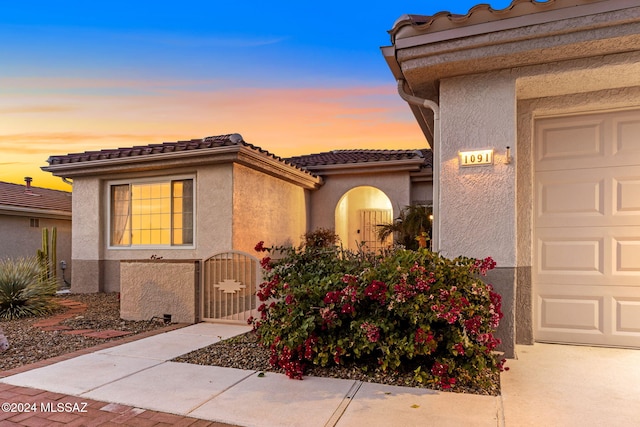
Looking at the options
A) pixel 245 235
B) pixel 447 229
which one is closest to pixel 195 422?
pixel 447 229

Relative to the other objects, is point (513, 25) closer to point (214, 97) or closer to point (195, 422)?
point (195, 422)

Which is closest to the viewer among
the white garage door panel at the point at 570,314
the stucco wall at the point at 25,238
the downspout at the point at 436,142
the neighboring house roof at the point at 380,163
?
the white garage door panel at the point at 570,314

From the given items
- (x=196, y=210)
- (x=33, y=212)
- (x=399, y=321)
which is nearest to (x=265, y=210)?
(x=196, y=210)

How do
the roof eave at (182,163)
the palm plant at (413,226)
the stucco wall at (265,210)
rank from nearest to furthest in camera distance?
1. the roof eave at (182,163)
2. the stucco wall at (265,210)
3. the palm plant at (413,226)

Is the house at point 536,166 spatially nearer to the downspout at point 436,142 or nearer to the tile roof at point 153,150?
the downspout at point 436,142

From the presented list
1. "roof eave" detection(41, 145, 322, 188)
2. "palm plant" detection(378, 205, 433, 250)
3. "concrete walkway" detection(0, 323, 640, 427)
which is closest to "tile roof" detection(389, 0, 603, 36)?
"concrete walkway" detection(0, 323, 640, 427)

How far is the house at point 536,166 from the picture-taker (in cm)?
508

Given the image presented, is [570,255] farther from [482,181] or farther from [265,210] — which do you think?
[265,210]

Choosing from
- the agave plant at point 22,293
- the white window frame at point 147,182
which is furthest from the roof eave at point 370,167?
the agave plant at point 22,293

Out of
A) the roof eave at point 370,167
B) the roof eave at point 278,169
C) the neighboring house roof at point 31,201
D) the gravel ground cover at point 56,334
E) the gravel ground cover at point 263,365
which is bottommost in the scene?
the gravel ground cover at point 56,334

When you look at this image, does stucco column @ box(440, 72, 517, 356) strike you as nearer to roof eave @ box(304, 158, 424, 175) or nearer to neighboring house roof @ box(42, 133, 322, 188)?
neighboring house roof @ box(42, 133, 322, 188)

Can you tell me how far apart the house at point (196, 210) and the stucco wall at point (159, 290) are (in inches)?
0.8

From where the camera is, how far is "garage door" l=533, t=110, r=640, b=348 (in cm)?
546

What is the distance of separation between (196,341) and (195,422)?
2961 mm
